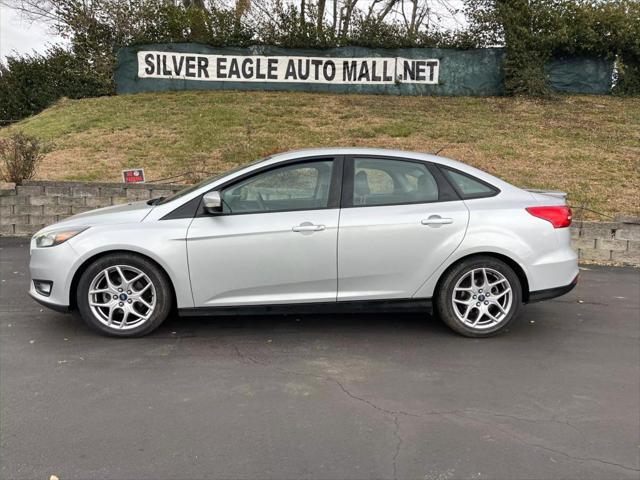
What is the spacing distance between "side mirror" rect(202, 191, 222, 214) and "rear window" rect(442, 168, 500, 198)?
187cm

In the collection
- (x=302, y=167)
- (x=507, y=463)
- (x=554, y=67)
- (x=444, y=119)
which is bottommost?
(x=507, y=463)

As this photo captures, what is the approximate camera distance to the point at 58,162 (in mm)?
11875

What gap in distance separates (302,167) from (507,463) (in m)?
2.75

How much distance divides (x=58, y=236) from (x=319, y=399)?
8.08 ft

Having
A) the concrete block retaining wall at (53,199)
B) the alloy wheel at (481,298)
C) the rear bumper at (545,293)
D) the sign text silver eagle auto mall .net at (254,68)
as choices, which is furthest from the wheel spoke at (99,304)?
the sign text silver eagle auto mall .net at (254,68)

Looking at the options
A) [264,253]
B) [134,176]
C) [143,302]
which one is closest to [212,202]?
[264,253]

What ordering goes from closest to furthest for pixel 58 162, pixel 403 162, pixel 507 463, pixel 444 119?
pixel 507 463, pixel 403 162, pixel 58 162, pixel 444 119

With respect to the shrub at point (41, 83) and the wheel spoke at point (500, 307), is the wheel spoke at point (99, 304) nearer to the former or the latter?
the wheel spoke at point (500, 307)

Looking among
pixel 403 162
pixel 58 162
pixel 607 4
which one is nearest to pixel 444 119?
pixel 607 4

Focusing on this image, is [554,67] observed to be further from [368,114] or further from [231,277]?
[231,277]

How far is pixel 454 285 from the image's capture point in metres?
4.57

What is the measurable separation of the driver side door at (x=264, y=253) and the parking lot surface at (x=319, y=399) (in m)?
0.40

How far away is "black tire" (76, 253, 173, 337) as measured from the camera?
14.4 ft

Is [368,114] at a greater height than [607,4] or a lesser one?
lesser
